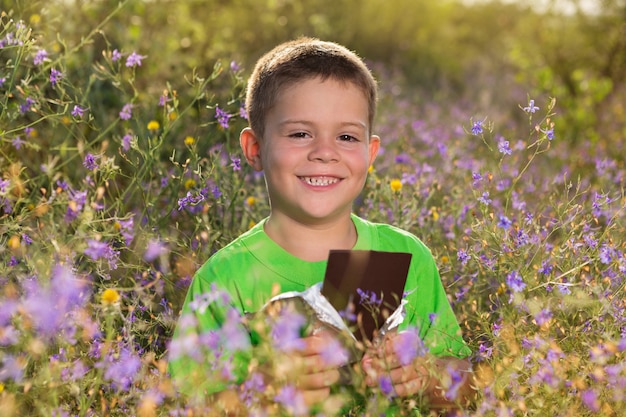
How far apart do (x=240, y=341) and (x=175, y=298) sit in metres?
1.49

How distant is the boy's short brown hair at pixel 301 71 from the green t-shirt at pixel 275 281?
0.43 metres

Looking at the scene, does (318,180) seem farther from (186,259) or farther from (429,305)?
(186,259)

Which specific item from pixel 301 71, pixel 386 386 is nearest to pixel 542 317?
pixel 386 386

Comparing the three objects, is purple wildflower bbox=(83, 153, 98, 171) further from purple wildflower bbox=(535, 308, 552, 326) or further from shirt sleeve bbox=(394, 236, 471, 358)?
purple wildflower bbox=(535, 308, 552, 326)

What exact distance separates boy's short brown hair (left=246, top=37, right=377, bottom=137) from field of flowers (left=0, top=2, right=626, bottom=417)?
41cm

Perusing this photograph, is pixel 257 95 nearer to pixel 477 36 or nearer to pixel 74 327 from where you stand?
pixel 74 327

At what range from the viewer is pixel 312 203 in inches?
98.1

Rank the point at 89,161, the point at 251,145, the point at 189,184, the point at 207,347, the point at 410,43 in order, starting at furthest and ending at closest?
the point at 410,43
the point at 189,184
the point at 89,161
the point at 251,145
the point at 207,347

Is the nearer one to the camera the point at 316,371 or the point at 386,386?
the point at 386,386

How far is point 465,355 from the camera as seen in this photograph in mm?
2535

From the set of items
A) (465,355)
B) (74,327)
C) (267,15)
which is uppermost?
(267,15)

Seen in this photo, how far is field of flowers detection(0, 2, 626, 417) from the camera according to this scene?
1981 mm

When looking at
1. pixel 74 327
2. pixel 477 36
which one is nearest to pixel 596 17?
pixel 477 36

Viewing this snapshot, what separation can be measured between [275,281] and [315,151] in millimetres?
427
